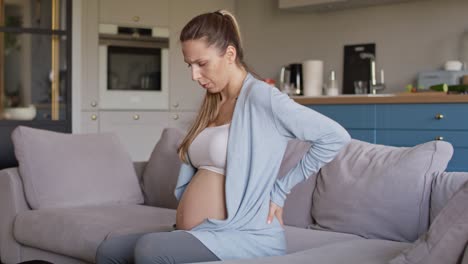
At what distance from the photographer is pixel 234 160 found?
6.99ft

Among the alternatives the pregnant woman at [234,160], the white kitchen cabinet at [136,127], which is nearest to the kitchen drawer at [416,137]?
the white kitchen cabinet at [136,127]

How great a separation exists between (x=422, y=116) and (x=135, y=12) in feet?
8.70

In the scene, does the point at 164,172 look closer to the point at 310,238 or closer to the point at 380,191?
the point at 310,238

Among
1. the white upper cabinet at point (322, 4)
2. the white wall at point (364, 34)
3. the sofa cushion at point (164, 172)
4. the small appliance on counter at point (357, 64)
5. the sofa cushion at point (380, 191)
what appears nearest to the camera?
the sofa cushion at point (380, 191)

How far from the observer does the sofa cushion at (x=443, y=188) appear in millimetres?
2693

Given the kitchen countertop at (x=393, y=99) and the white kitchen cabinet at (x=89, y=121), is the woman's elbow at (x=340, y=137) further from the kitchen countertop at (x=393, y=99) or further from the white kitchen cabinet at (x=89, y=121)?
the white kitchen cabinet at (x=89, y=121)

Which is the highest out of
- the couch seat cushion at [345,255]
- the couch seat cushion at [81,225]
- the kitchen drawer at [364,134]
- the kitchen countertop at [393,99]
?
the kitchen countertop at [393,99]

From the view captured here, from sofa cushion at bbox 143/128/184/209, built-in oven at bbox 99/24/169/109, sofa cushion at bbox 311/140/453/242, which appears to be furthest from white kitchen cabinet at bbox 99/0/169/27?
sofa cushion at bbox 311/140/453/242

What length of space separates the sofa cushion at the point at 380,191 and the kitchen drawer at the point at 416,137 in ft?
6.49

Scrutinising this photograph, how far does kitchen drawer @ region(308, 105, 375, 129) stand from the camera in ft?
17.8

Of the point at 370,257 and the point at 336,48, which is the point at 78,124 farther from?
the point at 370,257

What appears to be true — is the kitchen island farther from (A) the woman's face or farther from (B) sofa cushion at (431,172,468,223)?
(A) the woman's face

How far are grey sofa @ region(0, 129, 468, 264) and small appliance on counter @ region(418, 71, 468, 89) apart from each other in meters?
2.47

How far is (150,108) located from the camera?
6.48m
